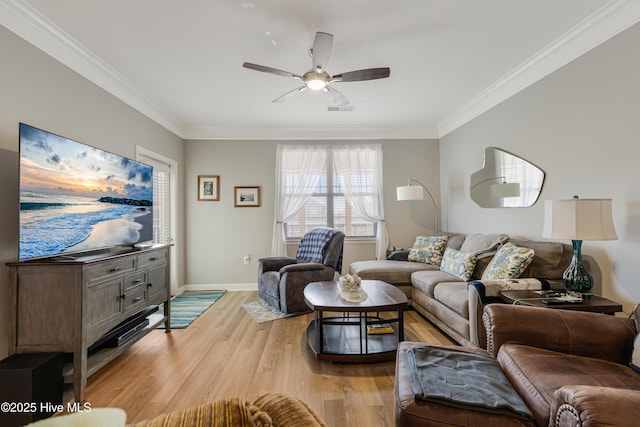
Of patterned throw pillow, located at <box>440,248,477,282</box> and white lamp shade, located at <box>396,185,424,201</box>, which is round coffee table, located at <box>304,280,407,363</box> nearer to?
patterned throw pillow, located at <box>440,248,477,282</box>

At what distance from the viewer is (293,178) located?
4.78 metres

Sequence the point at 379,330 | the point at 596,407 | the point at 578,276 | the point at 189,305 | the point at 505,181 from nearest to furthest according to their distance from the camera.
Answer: the point at 596,407
the point at 578,276
the point at 379,330
the point at 505,181
the point at 189,305

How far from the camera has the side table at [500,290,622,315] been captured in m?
1.87

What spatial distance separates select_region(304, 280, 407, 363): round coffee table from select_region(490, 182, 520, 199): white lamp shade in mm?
1714

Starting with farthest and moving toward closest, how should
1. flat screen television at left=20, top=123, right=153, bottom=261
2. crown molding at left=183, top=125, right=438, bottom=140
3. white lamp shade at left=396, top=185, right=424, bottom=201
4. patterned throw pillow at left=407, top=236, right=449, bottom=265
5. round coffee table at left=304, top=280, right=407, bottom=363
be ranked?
1. crown molding at left=183, top=125, right=438, bottom=140
2. white lamp shade at left=396, top=185, right=424, bottom=201
3. patterned throw pillow at left=407, top=236, right=449, bottom=265
4. round coffee table at left=304, top=280, right=407, bottom=363
5. flat screen television at left=20, top=123, right=153, bottom=261

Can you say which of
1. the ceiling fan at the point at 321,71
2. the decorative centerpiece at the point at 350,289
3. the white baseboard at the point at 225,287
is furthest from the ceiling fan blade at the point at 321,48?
the white baseboard at the point at 225,287

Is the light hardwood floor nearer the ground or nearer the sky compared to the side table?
nearer the ground

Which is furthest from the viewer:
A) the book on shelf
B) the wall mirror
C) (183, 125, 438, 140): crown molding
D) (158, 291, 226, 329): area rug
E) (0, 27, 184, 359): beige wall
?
(183, 125, 438, 140): crown molding

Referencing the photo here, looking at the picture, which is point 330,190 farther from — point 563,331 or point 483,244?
point 563,331

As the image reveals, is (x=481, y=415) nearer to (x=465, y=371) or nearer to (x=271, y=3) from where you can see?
(x=465, y=371)

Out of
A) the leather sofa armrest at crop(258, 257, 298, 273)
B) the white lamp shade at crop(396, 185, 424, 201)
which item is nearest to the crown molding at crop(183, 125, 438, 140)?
the white lamp shade at crop(396, 185, 424, 201)

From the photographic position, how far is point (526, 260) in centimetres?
245

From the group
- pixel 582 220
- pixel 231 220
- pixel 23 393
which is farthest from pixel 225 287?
pixel 582 220

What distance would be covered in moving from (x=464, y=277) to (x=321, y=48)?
8.20ft
